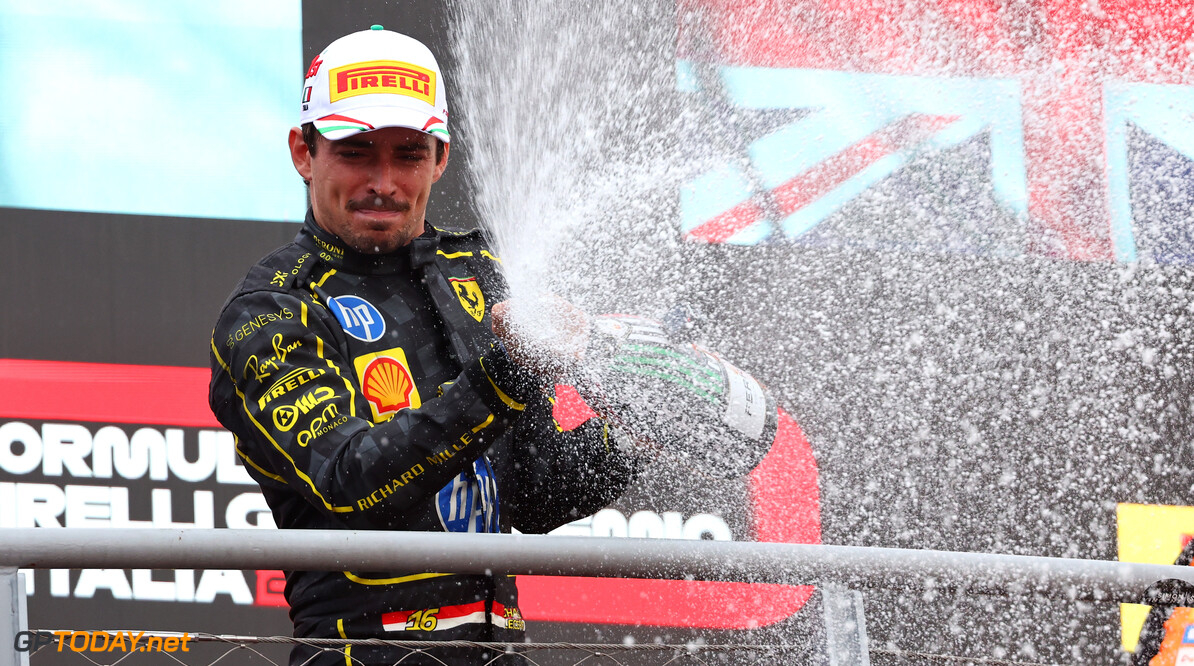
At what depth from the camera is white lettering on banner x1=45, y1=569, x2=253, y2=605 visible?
2.71 m

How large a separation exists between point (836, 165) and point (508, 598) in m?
1.80

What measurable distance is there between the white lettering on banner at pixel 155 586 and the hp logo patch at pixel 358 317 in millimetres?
1493

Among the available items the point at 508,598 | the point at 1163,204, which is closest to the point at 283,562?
the point at 508,598

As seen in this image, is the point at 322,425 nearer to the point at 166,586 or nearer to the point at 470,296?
the point at 470,296

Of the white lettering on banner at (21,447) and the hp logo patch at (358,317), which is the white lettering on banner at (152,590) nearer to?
the white lettering on banner at (21,447)

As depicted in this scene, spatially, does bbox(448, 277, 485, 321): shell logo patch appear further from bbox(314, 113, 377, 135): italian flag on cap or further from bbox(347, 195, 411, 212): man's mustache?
bbox(314, 113, 377, 135): italian flag on cap

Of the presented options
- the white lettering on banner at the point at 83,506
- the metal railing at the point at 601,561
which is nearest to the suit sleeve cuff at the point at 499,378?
the metal railing at the point at 601,561

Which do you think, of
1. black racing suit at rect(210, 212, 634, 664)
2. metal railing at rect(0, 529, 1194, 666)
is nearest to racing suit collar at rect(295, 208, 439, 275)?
black racing suit at rect(210, 212, 634, 664)

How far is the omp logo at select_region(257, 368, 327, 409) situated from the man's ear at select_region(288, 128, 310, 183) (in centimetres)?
35

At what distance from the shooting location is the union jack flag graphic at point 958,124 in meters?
2.90

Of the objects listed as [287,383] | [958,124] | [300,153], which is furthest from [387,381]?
[958,124]

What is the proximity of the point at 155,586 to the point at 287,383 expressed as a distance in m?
1.65

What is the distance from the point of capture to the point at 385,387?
147 centimetres

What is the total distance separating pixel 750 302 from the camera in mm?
Result: 2904
